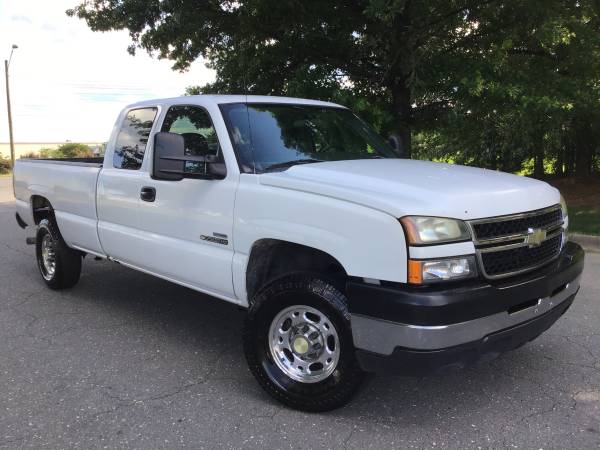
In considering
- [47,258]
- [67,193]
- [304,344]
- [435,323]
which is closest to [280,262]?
[304,344]

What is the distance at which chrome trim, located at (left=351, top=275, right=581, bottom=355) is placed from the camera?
2746 mm

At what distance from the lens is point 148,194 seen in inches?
171

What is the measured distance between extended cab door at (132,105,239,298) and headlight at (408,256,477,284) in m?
1.36

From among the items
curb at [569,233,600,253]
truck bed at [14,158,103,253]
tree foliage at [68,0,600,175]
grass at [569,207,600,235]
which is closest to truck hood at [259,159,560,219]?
truck bed at [14,158,103,253]

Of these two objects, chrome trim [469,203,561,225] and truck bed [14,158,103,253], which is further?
truck bed [14,158,103,253]

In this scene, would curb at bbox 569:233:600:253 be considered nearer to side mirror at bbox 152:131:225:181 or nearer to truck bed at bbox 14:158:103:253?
side mirror at bbox 152:131:225:181

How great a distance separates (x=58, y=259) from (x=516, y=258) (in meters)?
4.57

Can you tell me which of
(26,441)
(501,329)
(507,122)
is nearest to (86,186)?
(26,441)

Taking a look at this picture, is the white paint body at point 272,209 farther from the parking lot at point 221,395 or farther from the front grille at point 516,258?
the parking lot at point 221,395

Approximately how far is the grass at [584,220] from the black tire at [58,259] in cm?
741

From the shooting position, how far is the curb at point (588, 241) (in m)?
8.48

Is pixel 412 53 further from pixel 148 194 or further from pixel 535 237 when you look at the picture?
pixel 535 237

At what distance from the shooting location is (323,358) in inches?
129

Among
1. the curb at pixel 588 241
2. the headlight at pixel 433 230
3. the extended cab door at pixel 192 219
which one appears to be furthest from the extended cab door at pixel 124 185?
the curb at pixel 588 241
